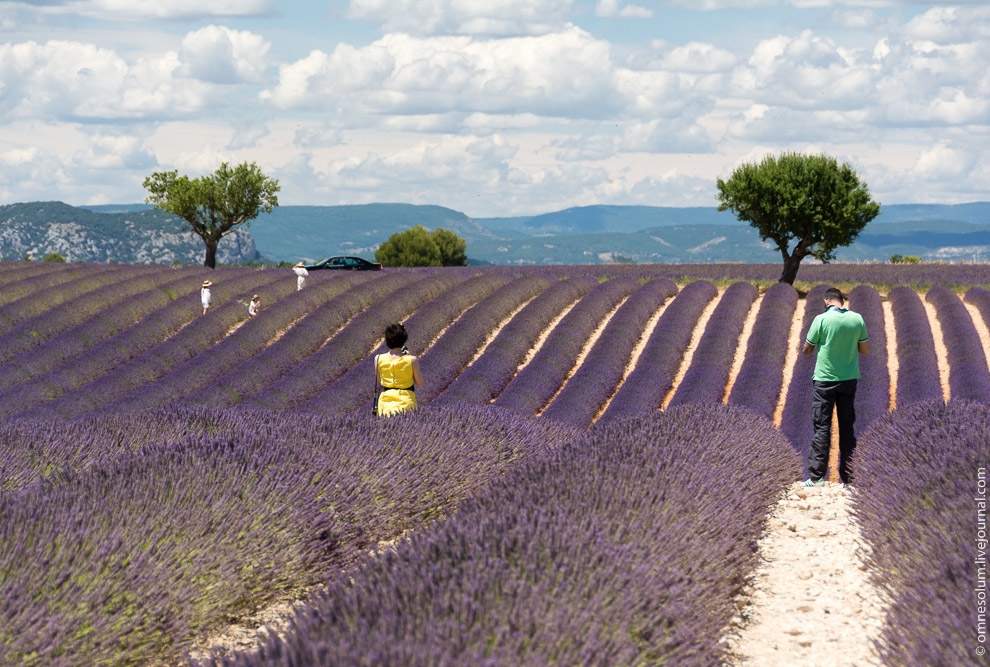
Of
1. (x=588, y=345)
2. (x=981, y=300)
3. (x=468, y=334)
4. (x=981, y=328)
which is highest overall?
(x=981, y=300)

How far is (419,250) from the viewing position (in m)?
71.5

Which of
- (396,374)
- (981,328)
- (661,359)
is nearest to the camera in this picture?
(396,374)

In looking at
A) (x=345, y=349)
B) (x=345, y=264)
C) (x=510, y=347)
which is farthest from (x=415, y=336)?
(x=345, y=264)

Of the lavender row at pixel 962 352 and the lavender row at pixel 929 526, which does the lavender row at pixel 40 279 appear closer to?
the lavender row at pixel 962 352

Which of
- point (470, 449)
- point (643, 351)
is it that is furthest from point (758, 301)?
point (470, 449)

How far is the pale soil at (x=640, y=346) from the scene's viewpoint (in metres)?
16.6

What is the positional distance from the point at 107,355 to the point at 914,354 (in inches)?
628

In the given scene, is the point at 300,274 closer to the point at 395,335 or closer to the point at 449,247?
the point at 395,335

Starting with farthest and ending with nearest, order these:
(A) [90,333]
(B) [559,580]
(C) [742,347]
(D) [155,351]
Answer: (A) [90,333], (C) [742,347], (D) [155,351], (B) [559,580]

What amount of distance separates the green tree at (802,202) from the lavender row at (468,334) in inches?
265

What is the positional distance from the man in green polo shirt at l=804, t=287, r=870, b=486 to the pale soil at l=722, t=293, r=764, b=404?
742 centimetres

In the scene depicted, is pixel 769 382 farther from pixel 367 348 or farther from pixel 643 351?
pixel 367 348

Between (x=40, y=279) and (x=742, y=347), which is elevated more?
(x=40, y=279)

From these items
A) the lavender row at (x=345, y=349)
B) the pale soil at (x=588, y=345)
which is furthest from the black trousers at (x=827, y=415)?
the lavender row at (x=345, y=349)
